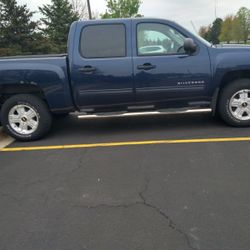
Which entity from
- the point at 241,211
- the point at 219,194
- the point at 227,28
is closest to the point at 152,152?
the point at 219,194

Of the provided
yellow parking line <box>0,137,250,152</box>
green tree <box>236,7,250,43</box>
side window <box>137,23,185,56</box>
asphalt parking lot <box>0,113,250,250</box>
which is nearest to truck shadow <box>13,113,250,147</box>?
asphalt parking lot <box>0,113,250,250</box>

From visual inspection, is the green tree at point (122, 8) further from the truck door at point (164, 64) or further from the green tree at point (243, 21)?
the green tree at point (243, 21)

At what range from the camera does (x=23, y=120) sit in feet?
21.1

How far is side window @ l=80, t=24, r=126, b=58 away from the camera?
6.17 meters

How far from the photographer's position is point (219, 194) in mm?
3959

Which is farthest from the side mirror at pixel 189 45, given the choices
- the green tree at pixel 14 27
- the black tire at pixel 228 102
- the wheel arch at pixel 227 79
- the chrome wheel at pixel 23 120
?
the green tree at pixel 14 27

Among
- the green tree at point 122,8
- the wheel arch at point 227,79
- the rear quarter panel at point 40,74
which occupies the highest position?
the green tree at point 122,8

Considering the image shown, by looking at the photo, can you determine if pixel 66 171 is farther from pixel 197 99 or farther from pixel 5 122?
pixel 197 99

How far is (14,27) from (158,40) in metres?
28.8

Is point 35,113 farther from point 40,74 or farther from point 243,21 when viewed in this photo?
point 243,21

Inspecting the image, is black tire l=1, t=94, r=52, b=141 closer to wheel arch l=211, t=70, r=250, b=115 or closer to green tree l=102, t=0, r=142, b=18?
wheel arch l=211, t=70, r=250, b=115

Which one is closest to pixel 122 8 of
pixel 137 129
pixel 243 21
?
pixel 137 129

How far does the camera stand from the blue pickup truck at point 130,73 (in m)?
6.12

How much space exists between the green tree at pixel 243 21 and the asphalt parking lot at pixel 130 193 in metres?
71.6
